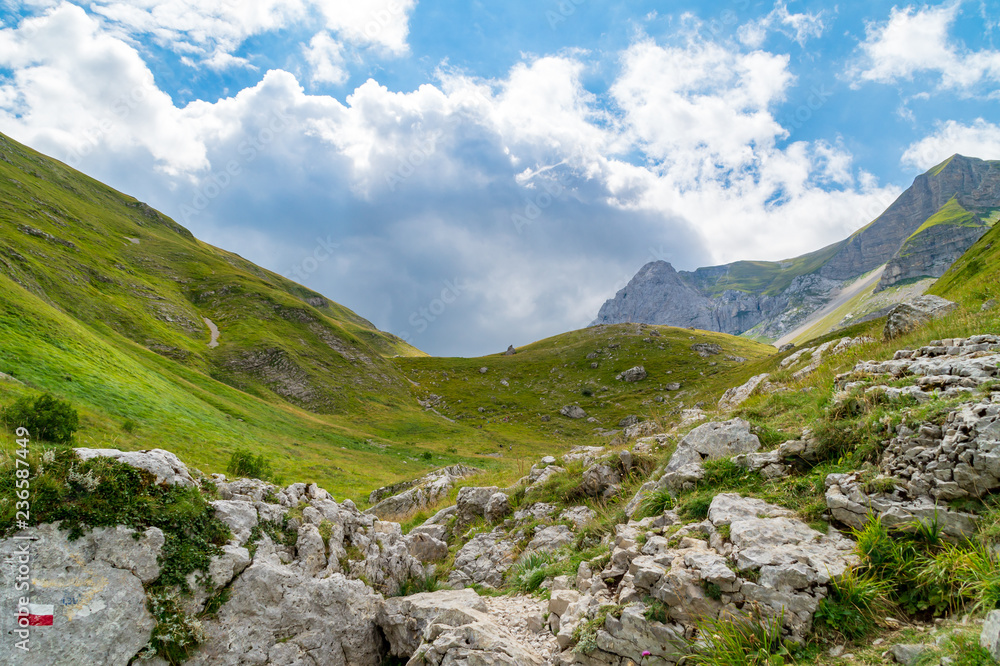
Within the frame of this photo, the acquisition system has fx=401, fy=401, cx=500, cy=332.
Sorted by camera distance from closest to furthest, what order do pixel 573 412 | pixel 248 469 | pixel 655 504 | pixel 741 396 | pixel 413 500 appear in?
1. pixel 655 504
2. pixel 248 469
3. pixel 413 500
4. pixel 741 396
5. pixel 573 412

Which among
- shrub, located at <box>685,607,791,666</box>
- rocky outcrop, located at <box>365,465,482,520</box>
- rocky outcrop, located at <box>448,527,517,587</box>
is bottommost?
rocky outcrop, located at <box>365,465,482,520</box>

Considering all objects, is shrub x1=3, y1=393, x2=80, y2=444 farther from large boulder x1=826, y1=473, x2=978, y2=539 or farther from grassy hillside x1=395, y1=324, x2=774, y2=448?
grassy hillside x1=395, y1=324, x2=774, y2=448

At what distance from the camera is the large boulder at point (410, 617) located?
7.77 meters

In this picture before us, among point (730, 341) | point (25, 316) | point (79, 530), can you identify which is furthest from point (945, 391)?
point (730, 341)

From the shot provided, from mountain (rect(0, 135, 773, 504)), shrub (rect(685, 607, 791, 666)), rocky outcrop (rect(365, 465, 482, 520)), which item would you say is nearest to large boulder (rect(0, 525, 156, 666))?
shrub (rect(685, 607, 791, 666))

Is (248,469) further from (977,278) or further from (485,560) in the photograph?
(977,278)

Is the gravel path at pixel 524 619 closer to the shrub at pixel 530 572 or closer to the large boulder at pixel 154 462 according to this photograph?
the shrub at pixel 530 572

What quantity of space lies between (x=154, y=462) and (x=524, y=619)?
304 inches

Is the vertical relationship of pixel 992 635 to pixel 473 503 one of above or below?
Result: above

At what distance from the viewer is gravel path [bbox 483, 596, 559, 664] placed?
6841 millimetres

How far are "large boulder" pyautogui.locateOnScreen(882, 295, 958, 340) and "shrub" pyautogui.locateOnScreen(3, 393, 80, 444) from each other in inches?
1233

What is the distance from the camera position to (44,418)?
51.4ft

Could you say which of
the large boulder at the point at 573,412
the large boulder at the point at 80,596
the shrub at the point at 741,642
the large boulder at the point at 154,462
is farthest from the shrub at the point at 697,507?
the large boulder at the point at 573,412

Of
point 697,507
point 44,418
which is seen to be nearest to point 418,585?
point 697,507
